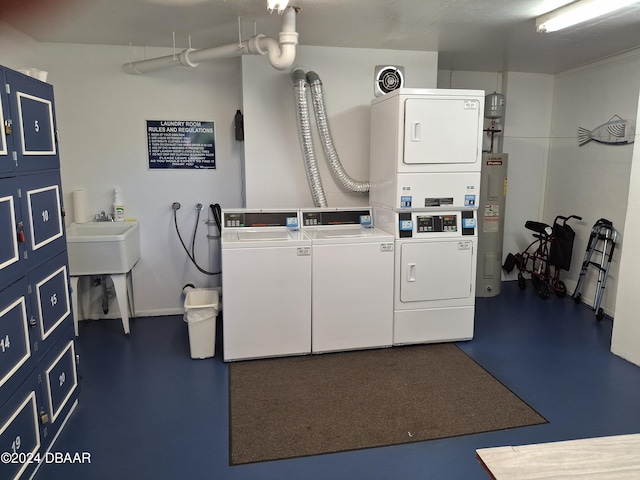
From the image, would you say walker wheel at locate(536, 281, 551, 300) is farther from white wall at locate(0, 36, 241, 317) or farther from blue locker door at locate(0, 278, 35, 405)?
blue locker door at locate(0, 278, 35, 405)

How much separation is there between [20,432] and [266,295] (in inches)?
71.9

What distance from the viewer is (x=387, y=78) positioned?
449 cm

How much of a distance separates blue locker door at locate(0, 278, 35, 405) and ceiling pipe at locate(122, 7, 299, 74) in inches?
93.3

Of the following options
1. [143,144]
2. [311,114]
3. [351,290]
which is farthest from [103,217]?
[351,290]


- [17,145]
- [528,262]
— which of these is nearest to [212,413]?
[17,145]

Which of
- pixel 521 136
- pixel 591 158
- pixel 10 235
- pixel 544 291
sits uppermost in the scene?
pixel 521 136

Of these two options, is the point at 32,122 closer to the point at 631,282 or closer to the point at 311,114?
the point at 311,114

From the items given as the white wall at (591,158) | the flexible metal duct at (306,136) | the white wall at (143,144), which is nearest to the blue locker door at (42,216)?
the white wall at (143,144)

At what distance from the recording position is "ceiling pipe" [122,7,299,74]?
135 inches

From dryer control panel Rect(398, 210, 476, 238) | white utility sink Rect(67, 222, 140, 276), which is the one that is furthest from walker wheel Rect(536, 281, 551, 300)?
white utility sink Rect(67, 222, 140, 276)

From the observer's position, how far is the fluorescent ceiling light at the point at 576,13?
306 cm

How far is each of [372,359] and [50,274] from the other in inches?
94.8

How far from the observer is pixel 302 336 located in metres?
3.77

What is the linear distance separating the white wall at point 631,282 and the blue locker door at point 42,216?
13.4 ft
